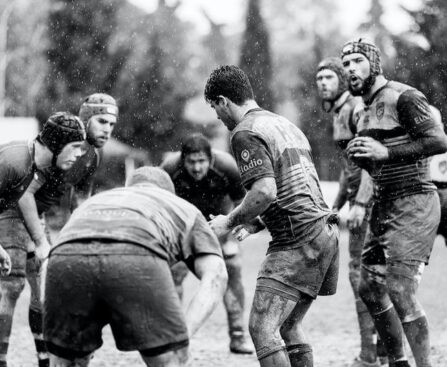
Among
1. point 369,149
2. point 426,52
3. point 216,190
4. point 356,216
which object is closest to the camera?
point 369,149

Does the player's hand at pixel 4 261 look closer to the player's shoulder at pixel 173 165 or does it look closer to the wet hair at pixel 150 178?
the wet hair at pixel 150 178

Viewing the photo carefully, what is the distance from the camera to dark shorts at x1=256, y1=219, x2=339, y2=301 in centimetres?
511

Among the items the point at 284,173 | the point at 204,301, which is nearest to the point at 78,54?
the point at 284,173

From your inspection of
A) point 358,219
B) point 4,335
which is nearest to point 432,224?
point 358,219

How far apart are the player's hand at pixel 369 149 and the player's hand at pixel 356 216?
1.09 m

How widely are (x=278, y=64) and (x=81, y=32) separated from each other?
69.0ft

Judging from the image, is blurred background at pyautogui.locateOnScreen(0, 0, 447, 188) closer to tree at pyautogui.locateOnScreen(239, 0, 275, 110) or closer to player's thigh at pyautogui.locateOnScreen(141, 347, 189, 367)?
tree at pyautogui.locateOnScreen(239, 0, 275, 110)

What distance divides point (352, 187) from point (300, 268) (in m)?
2.62

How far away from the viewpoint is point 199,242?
13.0ft

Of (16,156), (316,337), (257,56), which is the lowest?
(316,337)

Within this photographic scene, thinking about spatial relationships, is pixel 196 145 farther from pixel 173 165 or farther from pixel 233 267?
pixel 233 267

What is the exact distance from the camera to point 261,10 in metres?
45.2

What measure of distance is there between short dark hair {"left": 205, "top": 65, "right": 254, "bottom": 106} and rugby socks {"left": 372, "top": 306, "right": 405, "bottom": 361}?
2076 mm

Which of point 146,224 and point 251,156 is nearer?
point 146,224
